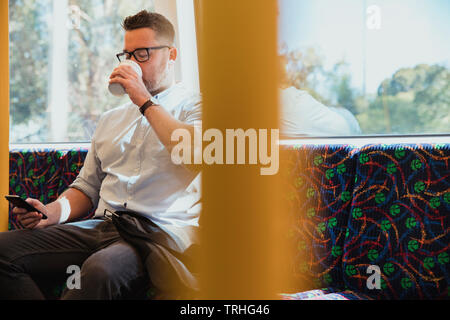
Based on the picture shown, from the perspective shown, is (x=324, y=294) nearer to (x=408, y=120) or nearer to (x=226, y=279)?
(x=408, y=120)

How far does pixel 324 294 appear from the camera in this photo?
55.2 inches

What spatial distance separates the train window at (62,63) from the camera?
8.17 ft

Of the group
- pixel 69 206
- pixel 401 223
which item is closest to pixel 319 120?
pixel 401 223

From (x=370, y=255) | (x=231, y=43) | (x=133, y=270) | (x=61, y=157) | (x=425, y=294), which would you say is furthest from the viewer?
(x=61, y=157)

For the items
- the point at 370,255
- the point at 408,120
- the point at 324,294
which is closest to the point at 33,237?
the point at 324,294

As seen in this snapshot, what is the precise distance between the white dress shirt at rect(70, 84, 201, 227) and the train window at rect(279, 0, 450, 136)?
59cm

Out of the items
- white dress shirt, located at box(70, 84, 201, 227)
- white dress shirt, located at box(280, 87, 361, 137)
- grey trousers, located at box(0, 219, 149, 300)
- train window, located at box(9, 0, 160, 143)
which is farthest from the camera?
train window, located at box(9, 0, 160, 143)

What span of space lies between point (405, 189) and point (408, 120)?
0.50 meters

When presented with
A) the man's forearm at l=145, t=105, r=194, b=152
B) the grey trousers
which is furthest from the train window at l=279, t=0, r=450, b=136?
the grey trousers

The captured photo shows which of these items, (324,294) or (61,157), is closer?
(324,294)

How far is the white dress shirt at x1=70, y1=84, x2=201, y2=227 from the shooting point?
1.44 m

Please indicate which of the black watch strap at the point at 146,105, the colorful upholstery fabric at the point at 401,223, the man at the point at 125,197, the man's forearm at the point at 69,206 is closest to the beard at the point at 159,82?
the man at the point at 125,197

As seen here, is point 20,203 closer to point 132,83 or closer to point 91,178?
point 91,178

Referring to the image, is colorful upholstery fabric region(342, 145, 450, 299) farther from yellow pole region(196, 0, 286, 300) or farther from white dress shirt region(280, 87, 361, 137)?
yellow pole region(196, 0, 286, 300)
